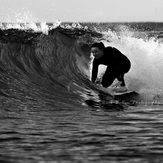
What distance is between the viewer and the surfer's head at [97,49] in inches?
389

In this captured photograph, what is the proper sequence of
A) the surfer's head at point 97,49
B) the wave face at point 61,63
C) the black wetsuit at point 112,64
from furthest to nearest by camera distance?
the wave face at point 61,63, the black wetsuit at point 112,64, the surfer's head at point 97,49

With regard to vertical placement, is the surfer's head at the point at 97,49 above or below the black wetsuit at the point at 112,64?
above

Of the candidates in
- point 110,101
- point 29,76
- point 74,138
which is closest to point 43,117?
point 74,138

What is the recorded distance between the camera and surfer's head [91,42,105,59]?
9.89m

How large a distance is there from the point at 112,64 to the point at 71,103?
1345mm

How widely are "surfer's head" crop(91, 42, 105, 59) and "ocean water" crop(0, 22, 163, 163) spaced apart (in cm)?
96

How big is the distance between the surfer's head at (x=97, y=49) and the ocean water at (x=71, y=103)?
3.15 ft

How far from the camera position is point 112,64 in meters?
10.5

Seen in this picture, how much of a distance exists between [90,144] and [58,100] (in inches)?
168

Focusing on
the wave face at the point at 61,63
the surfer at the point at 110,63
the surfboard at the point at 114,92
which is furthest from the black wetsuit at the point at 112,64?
the wave face at the point at 61,63

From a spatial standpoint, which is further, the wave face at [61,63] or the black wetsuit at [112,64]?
the wave face at [61,63]

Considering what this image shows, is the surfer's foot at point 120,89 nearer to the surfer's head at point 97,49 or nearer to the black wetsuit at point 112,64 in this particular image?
the black wetsuit at point 112,64

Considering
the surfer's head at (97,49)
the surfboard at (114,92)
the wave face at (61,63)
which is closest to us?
the surfer's head at (97,49)

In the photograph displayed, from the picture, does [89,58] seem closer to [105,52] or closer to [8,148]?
[105,52]
